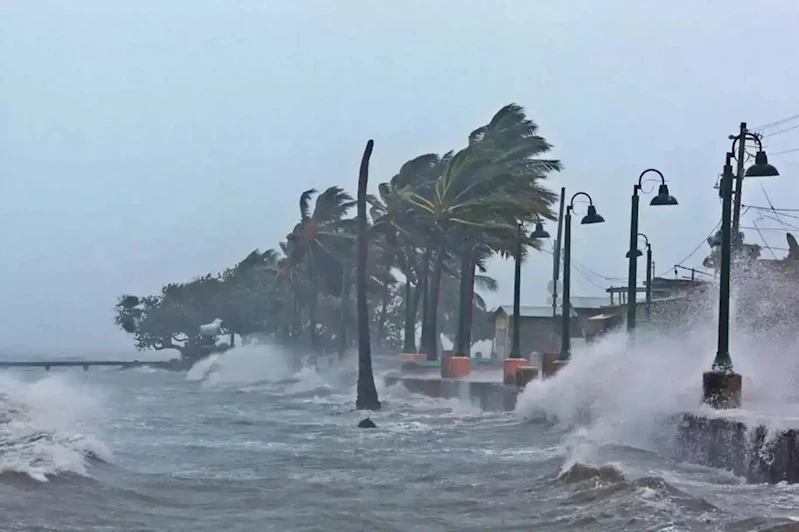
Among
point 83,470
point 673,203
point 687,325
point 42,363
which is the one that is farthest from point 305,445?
point 42,363

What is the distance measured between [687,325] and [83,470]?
24584mm

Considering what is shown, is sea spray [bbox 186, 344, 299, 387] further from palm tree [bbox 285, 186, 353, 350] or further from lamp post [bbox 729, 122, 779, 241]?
lamp post [bbox 729, 122, 779, 241]

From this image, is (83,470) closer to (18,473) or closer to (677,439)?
(18,473)

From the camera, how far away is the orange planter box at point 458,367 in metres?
43.1

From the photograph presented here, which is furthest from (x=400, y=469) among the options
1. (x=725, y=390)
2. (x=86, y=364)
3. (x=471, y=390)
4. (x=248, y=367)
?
(x=86, y=364)

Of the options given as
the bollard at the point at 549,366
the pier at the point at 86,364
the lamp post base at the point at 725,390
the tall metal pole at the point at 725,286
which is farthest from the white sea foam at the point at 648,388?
the pier at the point at 86,364

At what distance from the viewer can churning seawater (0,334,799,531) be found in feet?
43.4

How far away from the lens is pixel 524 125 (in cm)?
5103

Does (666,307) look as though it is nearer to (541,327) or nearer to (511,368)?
(511,368)

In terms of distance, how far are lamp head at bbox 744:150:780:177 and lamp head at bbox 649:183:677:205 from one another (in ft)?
11.0

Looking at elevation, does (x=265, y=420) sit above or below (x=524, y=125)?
below

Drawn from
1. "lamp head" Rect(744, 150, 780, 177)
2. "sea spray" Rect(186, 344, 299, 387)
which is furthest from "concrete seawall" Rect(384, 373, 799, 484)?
"sea spray" Rect(186, 344, 299, 387)

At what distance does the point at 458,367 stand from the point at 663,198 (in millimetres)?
20868

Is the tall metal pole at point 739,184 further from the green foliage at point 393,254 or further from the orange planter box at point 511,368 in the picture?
the green foliage at point 393,254
